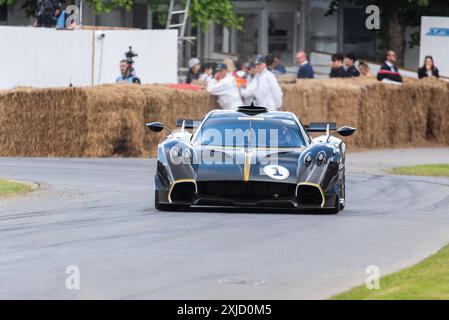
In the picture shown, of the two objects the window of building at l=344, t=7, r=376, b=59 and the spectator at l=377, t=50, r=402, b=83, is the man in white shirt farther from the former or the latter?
the window of building at l=344, t=7, r=376, b=59

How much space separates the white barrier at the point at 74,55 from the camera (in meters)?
28.3

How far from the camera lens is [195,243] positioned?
13727 millimetres

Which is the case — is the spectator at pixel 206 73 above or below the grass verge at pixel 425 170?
above

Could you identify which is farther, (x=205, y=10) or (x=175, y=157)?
(x=205, y=10)

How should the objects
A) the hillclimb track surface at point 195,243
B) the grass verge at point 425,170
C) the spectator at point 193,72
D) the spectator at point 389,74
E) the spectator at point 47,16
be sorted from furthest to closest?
the spectator at point 389,74
the spectator at point 193,72
the spectator at point 47,16
the grass verge at point 425,170
the hillclimb track surface at point 195,243

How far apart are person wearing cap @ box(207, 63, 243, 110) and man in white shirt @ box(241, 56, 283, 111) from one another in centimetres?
55

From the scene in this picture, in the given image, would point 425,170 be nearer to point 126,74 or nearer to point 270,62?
point 270,62

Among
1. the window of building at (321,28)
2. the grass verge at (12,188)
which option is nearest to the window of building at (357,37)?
the window of building at (321,28)

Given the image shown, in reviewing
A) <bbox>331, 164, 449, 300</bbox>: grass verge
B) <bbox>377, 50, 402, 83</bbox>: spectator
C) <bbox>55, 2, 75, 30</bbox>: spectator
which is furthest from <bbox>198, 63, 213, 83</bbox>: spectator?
<bbox>331, 164, 449, 300</bbox>: grass verge

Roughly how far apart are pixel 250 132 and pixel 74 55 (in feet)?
40.4

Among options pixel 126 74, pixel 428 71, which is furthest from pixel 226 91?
pixel 428 71

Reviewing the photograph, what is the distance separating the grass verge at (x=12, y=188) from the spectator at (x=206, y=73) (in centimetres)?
1082

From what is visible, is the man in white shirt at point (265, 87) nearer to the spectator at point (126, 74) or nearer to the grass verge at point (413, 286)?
the spectator at point (126, 74)
